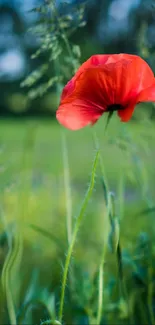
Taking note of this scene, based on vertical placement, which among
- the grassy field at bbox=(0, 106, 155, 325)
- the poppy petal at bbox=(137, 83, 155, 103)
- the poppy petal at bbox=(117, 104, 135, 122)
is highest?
the poppy petal at bbox=(137, 83, 155, 103)

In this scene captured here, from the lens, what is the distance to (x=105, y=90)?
1.60ft

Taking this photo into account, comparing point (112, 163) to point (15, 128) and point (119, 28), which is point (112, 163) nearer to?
point (15, 128)

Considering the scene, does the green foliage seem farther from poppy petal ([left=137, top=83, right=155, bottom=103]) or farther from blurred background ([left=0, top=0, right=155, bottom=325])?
poppy petal ([left=137, top=83, right=155, bottom=103])

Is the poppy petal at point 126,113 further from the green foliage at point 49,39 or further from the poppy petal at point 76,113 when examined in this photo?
the green foliage at point 49,39

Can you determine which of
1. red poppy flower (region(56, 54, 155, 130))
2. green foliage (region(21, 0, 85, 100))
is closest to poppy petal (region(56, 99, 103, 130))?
red poppy flower (region(56, 54, 155, 130))

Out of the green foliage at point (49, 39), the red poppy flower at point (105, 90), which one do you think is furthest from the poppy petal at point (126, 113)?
the green foliage at point (49, 39)

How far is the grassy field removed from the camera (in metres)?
0.61

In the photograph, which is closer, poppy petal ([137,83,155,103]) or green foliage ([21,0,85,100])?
poppy petal ([137,83,155,103])

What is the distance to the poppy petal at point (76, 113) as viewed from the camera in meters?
0.49

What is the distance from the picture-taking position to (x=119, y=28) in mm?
8281

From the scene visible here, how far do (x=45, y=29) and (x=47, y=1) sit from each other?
0.15 feet

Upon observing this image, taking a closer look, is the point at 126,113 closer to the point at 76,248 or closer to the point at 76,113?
the point at 76,113

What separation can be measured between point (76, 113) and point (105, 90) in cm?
3

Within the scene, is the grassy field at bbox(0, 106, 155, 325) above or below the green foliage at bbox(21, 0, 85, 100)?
below
